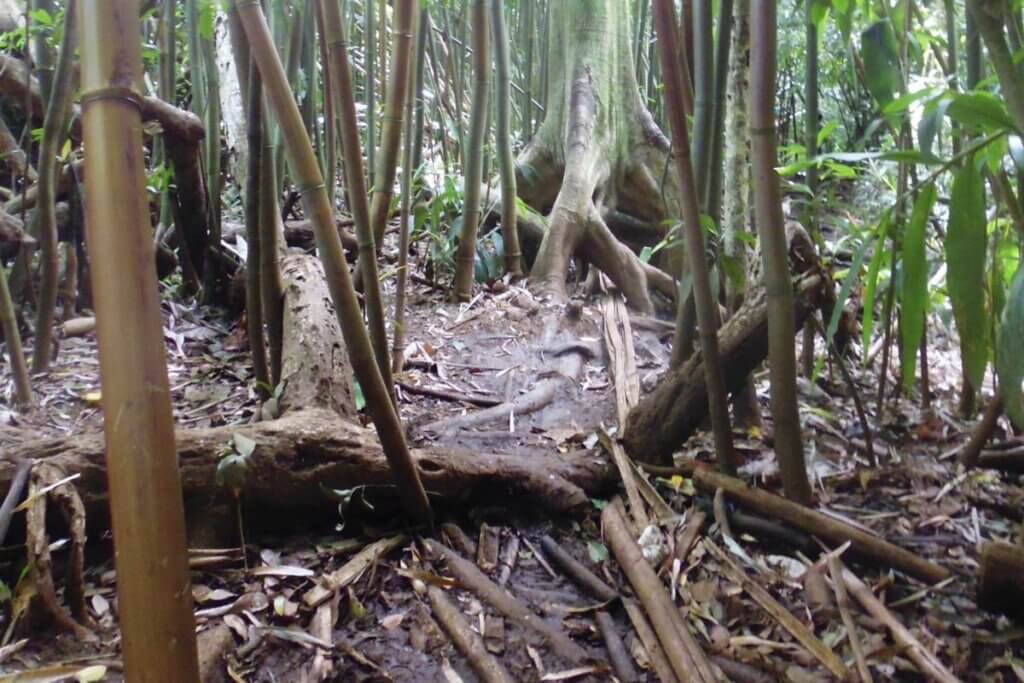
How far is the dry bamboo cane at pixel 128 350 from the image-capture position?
76cm

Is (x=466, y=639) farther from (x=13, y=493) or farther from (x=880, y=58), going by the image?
(x=880, y=58)

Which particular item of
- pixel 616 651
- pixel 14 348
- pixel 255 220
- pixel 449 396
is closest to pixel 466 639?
pixel 616 651

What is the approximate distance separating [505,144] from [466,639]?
259 centimetres

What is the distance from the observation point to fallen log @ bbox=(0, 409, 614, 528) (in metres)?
1.47

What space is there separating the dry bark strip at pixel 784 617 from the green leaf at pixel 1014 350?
0.46 metres

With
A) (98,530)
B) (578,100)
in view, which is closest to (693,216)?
(98,530)

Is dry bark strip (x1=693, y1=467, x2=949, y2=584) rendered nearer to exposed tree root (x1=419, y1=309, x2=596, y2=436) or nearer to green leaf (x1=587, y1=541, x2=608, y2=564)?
green leaf (x1=587, y1=541, x2=608, y2=564)

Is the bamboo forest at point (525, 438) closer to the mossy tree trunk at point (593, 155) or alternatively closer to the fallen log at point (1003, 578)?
the fallen log at point (1003, 578)

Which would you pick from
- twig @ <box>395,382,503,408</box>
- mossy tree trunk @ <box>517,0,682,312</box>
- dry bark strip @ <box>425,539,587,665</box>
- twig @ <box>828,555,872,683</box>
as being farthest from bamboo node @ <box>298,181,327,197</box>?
mossy tree trunk @ <box>517,0,682,312</box>

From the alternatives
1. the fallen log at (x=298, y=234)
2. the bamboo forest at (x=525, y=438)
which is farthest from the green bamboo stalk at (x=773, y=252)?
the fallen log at (x=298, y=234)

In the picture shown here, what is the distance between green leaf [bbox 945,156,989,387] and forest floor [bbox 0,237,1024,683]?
0.46 metres

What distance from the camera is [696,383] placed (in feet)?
6.06

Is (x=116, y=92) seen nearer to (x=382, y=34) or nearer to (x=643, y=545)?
(x=643, y=545)

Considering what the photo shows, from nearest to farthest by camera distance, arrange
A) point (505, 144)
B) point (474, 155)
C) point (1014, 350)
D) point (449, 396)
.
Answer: point (1014, 350), point (449, 396), point (474, 155), point (505, 144)
